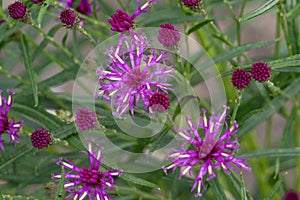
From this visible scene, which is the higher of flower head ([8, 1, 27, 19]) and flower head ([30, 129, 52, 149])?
flower head ([8, 1, 27, 19])

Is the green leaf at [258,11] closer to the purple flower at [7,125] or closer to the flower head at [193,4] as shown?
the flower head at [193,4]

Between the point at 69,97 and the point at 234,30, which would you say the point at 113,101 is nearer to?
the point at 69,97

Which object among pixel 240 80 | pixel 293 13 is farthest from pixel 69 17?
pixel 293 13

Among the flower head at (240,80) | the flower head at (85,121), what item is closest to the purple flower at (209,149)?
the flower head at (240,80)

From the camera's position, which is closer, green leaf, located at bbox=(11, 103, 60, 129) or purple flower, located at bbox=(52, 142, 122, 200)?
purple flower, located at bbox=(52, 142, 122, 200)

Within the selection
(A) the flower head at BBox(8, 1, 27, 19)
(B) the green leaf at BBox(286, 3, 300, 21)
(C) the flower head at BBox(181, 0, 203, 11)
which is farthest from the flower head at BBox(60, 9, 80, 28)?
(B) the green leaf at BBox(286, 3, 300, 21)

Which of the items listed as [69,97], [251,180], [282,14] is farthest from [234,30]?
[251,180]

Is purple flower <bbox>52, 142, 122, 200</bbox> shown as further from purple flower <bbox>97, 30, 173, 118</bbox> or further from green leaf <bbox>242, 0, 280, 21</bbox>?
green leaf <bbox>242, 0, 280, 21</bbox>
